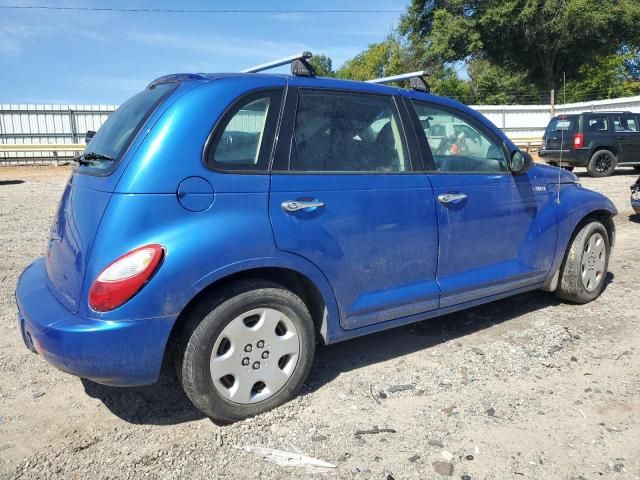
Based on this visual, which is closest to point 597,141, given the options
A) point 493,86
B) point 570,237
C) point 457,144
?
point 570,237

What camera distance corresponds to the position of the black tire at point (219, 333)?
268 cm

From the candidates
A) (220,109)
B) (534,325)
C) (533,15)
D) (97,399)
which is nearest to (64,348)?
(97,399)

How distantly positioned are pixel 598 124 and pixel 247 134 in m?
15.1

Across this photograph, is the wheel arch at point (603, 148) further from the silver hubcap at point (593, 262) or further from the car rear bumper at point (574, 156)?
the silver hubcap at point (593, 262)

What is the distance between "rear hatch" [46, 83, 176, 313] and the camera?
2617 millimetres

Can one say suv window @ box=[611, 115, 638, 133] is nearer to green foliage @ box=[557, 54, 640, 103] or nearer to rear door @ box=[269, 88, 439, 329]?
rear door @ box=[269, 88, 439, 329]

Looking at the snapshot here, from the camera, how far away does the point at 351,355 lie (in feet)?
12.4

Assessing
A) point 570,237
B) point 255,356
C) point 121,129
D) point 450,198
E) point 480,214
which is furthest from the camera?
point 570,237

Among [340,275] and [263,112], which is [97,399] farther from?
[263,112]

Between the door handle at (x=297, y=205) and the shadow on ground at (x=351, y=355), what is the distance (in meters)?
1.13

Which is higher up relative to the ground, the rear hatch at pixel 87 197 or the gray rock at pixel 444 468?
the rear hatch at pixel 87 197

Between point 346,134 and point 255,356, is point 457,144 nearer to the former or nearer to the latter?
point 346,134

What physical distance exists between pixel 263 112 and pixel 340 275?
986 mm

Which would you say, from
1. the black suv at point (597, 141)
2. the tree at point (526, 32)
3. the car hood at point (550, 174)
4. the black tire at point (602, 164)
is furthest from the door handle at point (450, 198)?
the tree at point (526, 32)
